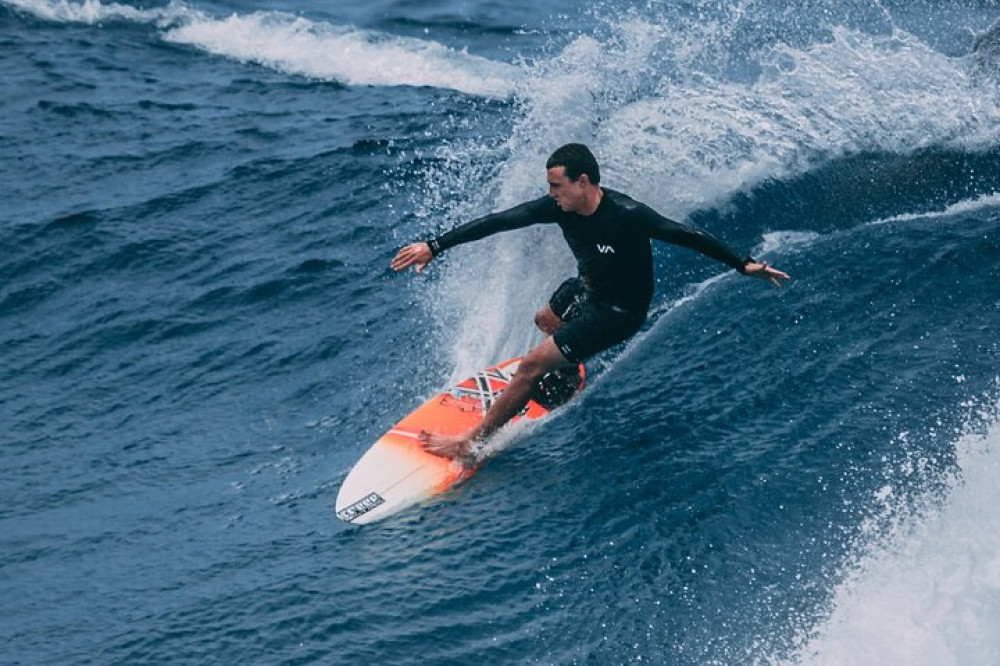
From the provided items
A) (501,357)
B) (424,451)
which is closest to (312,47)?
(501,357)

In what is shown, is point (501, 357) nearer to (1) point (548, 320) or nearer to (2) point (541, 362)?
(1) point (548, 320)

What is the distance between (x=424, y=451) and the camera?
27.6 feet

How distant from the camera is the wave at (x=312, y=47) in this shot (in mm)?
17172

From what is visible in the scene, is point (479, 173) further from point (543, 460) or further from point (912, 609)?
point (912, 609)

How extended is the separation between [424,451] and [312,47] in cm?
1144

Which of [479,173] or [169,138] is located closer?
[479,173]

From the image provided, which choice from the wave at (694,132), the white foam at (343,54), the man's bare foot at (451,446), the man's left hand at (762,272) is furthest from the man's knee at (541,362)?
the white foam at (343,54)

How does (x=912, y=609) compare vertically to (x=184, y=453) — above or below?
above

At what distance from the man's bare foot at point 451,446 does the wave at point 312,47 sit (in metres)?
8.82

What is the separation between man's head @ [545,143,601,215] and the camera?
746 cm

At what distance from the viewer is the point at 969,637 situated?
543 cm

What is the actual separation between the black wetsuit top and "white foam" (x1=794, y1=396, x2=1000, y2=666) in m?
1.99

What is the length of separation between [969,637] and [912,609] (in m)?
0.41

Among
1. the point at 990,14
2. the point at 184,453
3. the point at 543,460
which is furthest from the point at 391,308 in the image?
the point at 990,14
